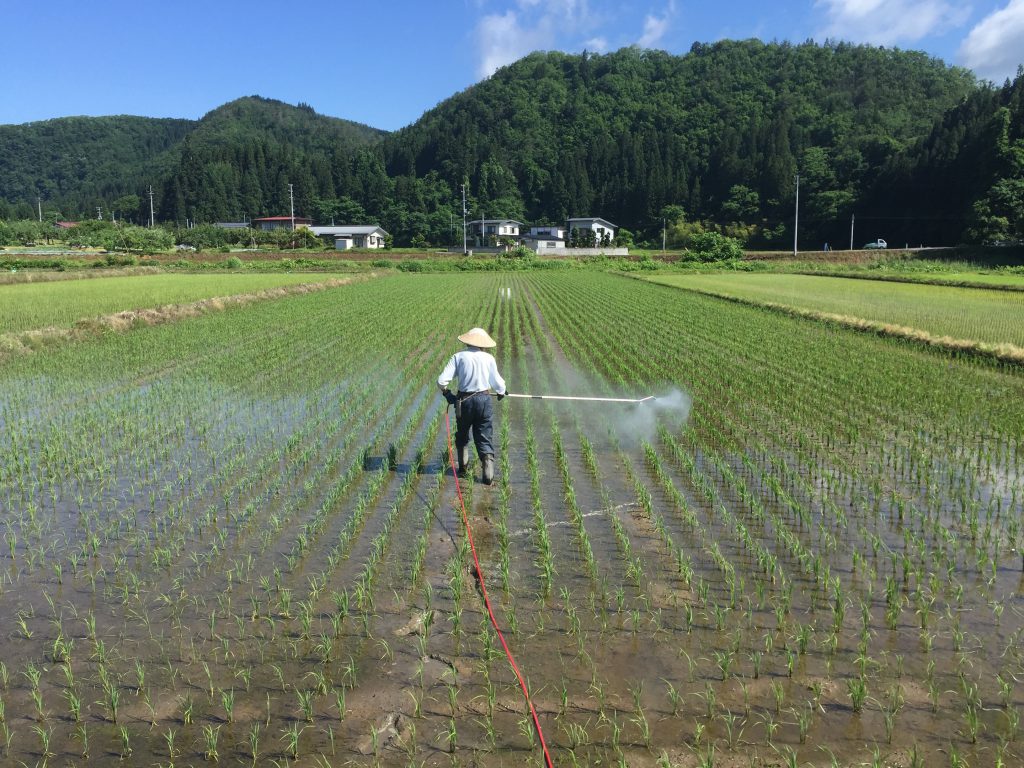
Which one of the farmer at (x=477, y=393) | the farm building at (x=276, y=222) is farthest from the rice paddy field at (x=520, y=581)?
the farm building at (x=276, y=222)

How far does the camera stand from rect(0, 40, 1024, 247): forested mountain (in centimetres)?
6375

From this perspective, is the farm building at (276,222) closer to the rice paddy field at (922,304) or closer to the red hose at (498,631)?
the rice paddy field at (922,304)

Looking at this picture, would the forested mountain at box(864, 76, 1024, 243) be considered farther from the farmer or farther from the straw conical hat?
the farmer

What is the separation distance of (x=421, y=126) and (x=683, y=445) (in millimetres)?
128676

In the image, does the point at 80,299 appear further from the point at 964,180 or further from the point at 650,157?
the point at 650,157

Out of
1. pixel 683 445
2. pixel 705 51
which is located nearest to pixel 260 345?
pixel 683 445

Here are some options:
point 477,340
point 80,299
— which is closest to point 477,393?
point 477,340

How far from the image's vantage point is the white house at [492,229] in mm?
86575

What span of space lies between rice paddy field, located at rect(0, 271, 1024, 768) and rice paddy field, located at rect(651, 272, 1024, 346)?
6063 millimetres

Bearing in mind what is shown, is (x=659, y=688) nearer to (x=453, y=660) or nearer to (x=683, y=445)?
(x=453, y=660)

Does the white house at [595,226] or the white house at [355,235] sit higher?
the white house at [595,226]

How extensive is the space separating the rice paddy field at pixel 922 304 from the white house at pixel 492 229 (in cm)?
5729

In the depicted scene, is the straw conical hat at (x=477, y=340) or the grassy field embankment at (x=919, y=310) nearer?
the straw conical hat at (x=477, y=340)

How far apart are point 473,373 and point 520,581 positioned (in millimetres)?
2335
